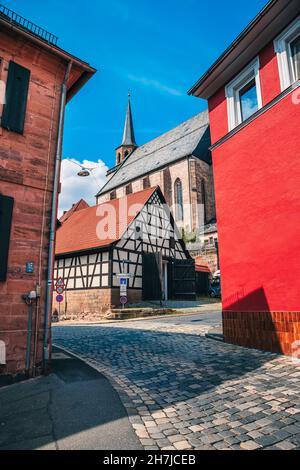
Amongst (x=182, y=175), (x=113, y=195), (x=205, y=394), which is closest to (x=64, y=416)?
(x=205, y=394)

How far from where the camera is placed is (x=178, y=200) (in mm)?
39938

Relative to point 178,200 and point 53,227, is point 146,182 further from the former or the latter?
point 53,227

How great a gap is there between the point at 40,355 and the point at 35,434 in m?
2.53

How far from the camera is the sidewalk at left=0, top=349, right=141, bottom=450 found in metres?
2.82

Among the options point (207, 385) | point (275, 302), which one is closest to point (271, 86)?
point (275, 302)

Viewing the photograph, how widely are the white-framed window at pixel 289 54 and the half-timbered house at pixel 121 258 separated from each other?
11858 mm

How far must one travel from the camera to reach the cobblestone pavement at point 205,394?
288 centimetres

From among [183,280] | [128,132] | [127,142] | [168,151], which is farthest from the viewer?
[128,132]

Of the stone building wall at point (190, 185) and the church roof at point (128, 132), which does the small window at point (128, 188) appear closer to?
the stone building wall at point (190, 185)

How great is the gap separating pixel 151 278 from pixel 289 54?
15.7 metres

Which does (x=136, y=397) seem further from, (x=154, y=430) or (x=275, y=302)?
(x=275, y=302)

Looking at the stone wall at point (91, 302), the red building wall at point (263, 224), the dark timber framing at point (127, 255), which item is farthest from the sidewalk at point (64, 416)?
the dark timber framing at point (127, 255)

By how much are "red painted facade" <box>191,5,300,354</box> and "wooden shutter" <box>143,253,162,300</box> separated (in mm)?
12383

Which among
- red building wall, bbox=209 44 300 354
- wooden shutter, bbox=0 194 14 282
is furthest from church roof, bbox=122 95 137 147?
wooden shutter, bbox=0 194 14 282
